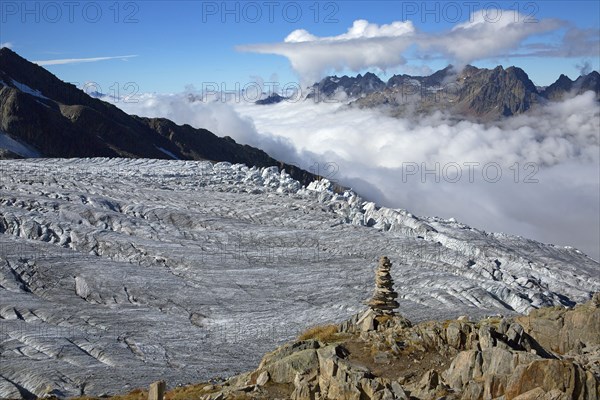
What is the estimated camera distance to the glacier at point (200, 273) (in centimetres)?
4919

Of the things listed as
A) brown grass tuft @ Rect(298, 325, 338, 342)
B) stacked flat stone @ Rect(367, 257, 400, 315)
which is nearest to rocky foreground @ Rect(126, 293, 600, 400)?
brown grass tuft @ Rect(298, 325, 338, 342)

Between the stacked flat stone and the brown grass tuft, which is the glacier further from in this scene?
the stacked flat stone

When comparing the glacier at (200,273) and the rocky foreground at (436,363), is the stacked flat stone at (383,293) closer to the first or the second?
the rocky foreground at (436,363)

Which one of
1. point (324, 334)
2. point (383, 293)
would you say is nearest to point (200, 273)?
point (383, 293)

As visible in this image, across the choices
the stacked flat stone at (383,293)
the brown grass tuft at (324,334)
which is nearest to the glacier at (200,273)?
the brown grass tuft at (324,334)

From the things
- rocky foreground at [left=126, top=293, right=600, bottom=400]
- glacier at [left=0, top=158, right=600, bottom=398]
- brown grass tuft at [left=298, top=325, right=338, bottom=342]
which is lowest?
glacier at [left=0, top=158, right=600, bottom=398]

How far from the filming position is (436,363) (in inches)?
1145

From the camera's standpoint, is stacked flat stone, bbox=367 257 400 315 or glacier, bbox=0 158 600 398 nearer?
stacked flat stone, bbox=367 257 400 315

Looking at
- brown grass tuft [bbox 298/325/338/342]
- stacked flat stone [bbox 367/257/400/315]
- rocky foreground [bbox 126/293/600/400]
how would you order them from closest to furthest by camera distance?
rocky foreground [bbox 126/293/600/400], brown grass tuft [bbox 298/325/338/342], stacked flat stone [bbox 367/257/400/315]

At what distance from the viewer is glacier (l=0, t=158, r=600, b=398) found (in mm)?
49188

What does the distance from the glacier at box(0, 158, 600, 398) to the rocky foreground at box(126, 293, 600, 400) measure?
16188 millimetres

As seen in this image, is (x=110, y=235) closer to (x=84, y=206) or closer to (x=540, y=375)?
(x=84, y=206)

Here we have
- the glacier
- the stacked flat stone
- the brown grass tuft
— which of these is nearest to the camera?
the brown grass tuft

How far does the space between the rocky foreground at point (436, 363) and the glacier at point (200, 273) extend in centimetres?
1619
